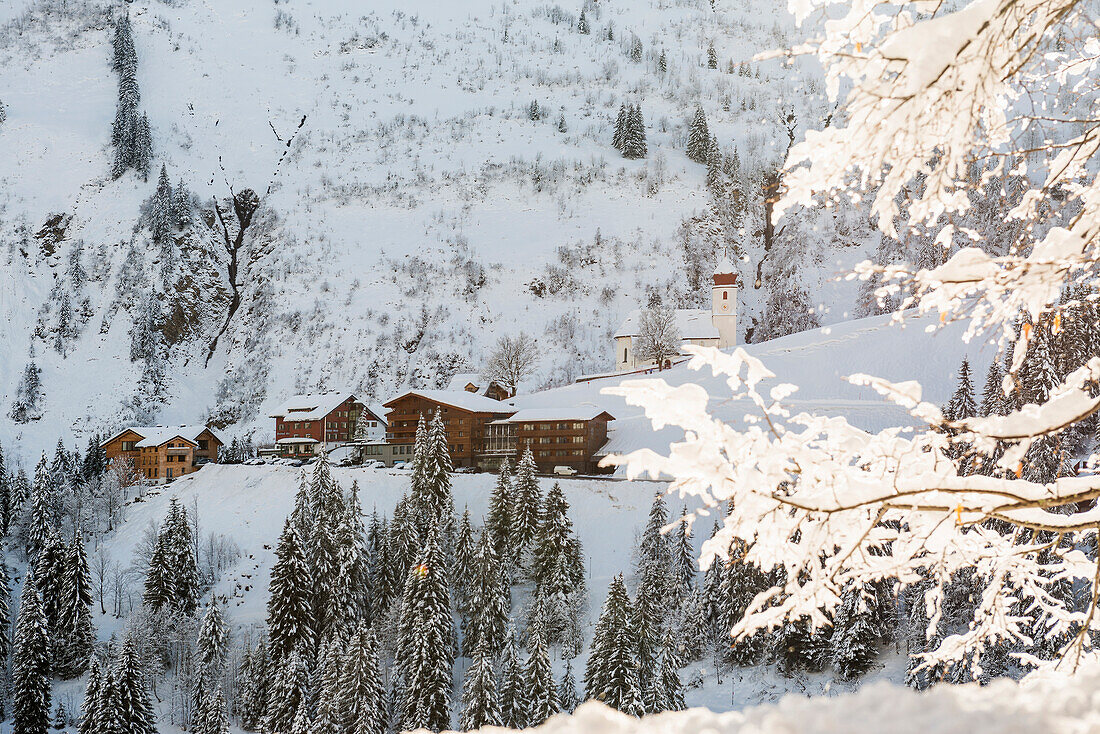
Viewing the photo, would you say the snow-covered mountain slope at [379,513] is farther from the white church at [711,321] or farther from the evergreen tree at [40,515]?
the white church at [711,321]

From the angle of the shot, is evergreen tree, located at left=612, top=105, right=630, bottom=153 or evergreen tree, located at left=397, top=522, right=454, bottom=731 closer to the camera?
evergreen tree, located at left=397, top=522, right=454, bottom=731

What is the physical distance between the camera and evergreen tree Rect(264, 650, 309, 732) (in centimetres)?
2989

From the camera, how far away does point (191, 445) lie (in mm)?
56531

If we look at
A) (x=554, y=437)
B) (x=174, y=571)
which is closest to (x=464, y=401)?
(x=554, y=437)

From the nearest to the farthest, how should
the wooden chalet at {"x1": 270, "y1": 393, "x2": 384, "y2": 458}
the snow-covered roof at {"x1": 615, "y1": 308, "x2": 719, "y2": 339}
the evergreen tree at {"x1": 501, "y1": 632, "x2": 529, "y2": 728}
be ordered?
1. the evergreen tree at {"x1": 501, "y1": 632, "x2": 529, "y2": 728}
2. the wooden chalet at {"x1": 270, "y1": 393, "x2": 384, "y2": 458}
3. the snow-covered roof at {"x1": 615, "y1": 308, "x2": 719, "y2": 339}

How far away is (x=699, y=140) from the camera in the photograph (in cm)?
9788

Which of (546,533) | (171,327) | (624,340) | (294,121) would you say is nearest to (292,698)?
(546,533)

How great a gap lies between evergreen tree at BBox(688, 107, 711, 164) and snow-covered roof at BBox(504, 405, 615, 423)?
6025cm

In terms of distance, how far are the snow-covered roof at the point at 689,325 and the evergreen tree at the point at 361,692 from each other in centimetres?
4303

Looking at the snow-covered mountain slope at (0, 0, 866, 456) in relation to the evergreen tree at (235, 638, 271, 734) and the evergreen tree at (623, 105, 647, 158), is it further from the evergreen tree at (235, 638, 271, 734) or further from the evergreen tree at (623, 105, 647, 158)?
the evergreen tree at (235, 638, 271, 734)

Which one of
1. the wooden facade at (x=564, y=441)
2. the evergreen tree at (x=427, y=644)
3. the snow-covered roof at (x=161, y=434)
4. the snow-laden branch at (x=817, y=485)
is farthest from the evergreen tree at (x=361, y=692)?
the snow-covered roof at (x=161, y=434)

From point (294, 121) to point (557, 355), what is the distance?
5866 centimetres

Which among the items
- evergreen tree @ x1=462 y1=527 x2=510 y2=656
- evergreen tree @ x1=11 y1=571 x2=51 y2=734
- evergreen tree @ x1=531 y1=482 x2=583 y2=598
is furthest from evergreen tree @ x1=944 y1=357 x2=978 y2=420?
evergreen tree @ x1=11 y1=571 x2=51 y2=734

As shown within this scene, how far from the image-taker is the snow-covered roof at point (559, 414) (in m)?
47.3
